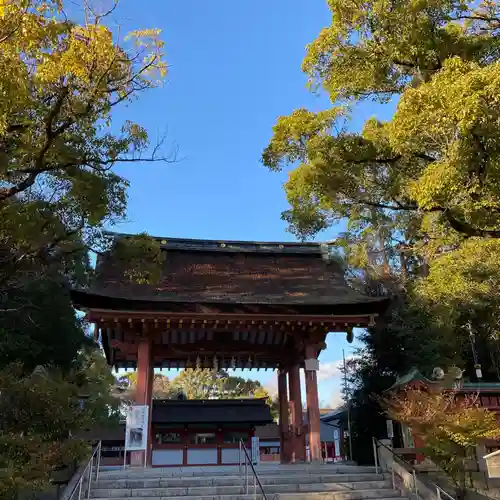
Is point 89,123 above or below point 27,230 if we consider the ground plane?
above

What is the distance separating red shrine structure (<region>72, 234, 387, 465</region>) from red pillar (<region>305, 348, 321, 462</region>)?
0.02 metres

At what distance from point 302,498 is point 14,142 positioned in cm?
735

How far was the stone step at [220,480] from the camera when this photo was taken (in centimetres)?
844

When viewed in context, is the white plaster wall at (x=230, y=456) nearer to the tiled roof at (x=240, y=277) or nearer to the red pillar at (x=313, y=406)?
the red pillar at (x=313, y=406)

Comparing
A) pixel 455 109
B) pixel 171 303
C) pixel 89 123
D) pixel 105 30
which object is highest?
pixel 105 30

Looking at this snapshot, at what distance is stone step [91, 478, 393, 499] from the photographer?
8109 mm

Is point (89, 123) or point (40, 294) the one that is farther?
point (40, 294)

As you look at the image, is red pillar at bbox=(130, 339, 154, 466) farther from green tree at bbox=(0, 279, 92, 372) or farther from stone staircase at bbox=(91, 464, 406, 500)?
green tree at bbox=(0, 279, 92, 372)

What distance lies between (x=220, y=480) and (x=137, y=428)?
2.49 m

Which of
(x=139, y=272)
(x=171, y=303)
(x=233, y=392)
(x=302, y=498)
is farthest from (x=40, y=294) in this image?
(x=233, y=392)

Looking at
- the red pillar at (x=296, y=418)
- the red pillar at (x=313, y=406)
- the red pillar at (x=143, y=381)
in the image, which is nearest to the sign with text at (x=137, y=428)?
the red pillar at (x=143, y=381)

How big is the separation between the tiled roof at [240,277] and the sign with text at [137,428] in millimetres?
2458

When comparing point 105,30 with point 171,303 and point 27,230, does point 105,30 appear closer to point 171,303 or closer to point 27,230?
point 27,230

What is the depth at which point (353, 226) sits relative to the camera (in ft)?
44.7
